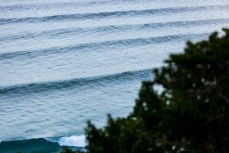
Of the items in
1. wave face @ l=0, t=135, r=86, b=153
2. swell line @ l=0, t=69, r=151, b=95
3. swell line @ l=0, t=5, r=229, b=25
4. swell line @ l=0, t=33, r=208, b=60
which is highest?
swell line @ l=0, t=5, r=229, b=25

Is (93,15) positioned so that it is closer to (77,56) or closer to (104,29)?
(104,29)

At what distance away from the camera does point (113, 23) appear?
42.4 m

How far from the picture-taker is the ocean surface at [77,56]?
26.6m

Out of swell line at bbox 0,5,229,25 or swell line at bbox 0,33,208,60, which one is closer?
swell line at bbox 0,33,208,60

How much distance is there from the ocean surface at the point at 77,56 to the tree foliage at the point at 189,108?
13.4 m

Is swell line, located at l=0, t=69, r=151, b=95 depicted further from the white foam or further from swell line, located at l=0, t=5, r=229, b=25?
swell line, located at l=0, t=5, r=229, b=25

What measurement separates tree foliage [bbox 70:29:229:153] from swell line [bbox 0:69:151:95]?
20.5 meters

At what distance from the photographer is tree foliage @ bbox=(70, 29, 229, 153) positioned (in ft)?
30.9

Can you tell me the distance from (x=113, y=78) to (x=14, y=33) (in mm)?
12573

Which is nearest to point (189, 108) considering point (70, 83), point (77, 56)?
point (70, 83)

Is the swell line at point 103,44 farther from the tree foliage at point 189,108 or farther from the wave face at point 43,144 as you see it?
the tree foliage at point 189,108

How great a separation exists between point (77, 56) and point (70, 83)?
186 inches

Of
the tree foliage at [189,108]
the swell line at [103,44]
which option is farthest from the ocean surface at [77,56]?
the tree foliage at [189,108]

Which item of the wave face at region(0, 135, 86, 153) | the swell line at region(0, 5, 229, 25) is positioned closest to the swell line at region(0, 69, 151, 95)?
the wave face at region(0, 135, 86, 153)
